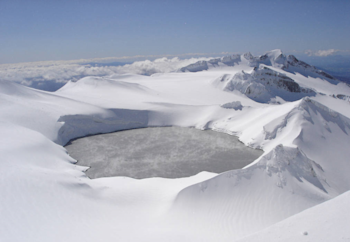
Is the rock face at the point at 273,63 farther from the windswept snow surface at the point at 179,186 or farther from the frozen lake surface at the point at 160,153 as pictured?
the frozen lake surface at the point at 160,153

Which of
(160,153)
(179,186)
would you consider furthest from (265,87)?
(179,186)

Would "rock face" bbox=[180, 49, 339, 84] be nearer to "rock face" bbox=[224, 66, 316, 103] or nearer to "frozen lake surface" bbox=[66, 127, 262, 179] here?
"rock face" bbox=[224, 66, 316, 103]

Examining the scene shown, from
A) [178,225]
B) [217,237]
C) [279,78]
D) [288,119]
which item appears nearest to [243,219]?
[217,237]

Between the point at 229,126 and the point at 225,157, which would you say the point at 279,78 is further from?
the point at 225,157

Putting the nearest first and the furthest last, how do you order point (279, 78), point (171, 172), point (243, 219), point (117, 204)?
point (243, 219)
point (117, 204)
point (171, 172)
point (279, 78)

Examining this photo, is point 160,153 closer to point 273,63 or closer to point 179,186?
point 179,186

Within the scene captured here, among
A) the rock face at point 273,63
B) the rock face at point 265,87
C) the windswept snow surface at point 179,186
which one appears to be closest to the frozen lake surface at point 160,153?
the windswept snow surface at point 179,186
